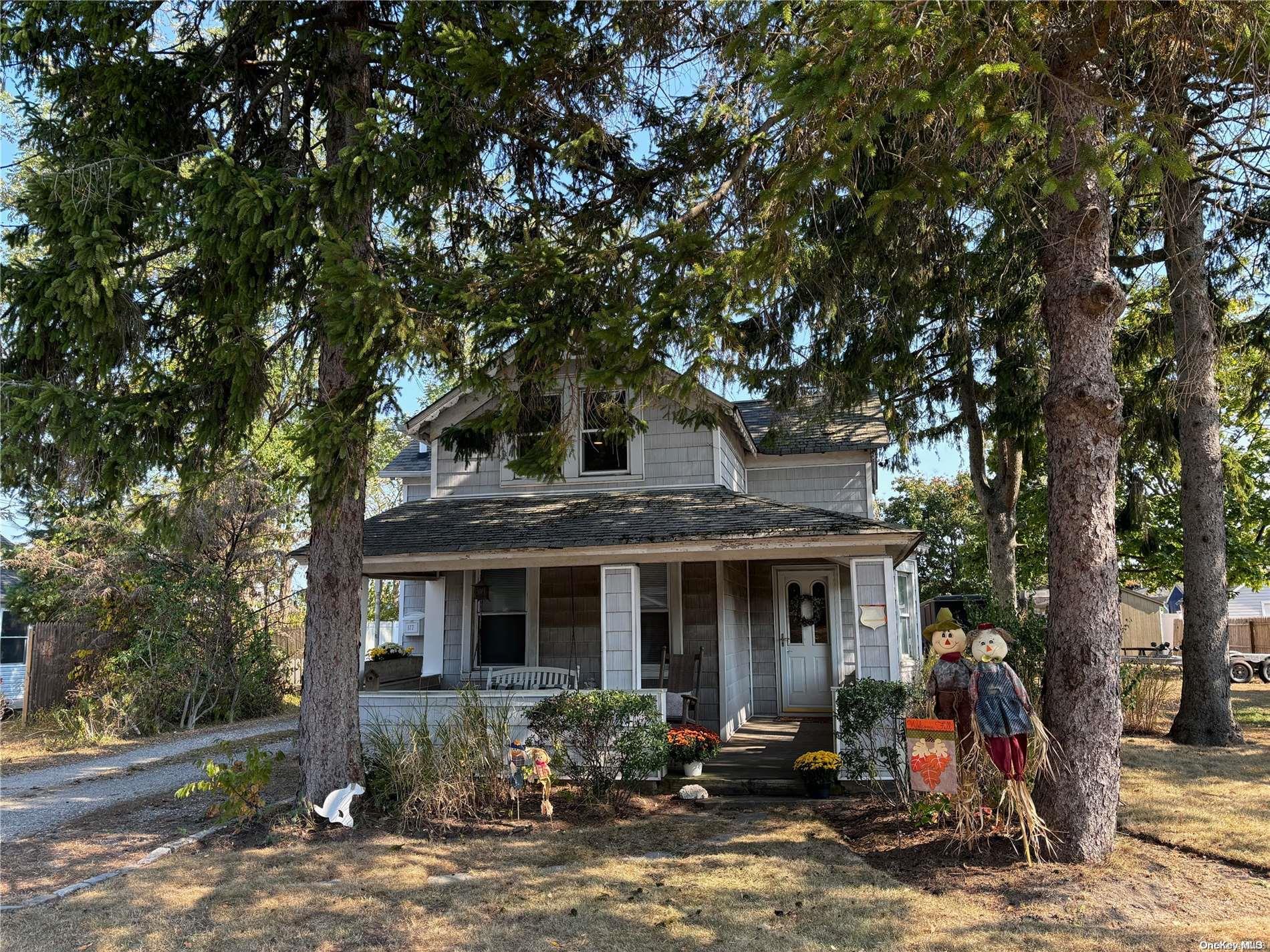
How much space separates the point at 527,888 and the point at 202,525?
1366cm

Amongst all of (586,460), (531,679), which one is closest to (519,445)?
(586,460)

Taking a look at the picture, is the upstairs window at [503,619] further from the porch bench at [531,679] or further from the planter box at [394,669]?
the porch bench at [531,679]

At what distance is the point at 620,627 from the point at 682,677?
8.81 feet

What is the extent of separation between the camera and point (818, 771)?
9047 millimetres

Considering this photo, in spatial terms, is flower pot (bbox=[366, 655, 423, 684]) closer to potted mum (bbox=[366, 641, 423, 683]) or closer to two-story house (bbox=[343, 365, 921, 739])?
potted mum (bbox=[366, 641, 423, 683])

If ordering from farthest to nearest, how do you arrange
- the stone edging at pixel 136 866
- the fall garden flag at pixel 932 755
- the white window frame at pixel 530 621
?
the white window frame at pixel 530 621
the fall garden flag at pixel 932 755
the stone edging at pixel 136 866

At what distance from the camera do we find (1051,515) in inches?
279

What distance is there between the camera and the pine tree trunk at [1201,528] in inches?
459

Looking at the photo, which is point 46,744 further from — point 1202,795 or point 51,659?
point 1202,795

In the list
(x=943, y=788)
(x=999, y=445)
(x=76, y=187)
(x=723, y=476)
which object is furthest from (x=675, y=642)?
(x=76, y=187)

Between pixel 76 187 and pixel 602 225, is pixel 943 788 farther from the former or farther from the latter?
pixel 76 187

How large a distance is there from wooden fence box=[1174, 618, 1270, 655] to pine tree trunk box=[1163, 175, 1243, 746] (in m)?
15.2

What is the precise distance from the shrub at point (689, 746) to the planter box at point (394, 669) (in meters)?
4.66

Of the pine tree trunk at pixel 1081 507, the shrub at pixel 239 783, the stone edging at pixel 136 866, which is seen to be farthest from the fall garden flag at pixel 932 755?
the stone edging at pixel 136 866
